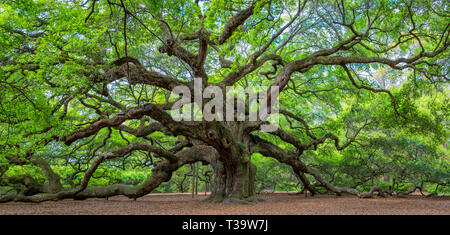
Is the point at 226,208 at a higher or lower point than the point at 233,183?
lower

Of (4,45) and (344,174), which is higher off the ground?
(4,45)

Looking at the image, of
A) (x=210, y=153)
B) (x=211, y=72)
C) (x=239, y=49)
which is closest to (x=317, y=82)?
(x=239, y=49)

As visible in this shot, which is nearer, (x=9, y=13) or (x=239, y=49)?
(x=9, y=13)

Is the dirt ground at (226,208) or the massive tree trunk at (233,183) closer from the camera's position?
the dirt ground at (226,208)

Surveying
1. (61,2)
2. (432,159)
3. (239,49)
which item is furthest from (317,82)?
(61,2)

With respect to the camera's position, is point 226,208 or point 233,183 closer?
point 226,208

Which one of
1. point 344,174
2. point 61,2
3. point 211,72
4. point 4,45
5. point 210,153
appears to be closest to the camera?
point 4,45

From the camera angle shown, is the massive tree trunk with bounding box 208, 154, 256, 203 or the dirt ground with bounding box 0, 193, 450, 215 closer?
the dirt ground with bounding box 0, 193, 450, 215

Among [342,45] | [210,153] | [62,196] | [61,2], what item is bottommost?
[62,196]

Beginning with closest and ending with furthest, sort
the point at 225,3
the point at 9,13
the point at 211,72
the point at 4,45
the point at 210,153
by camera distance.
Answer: the point at 4,45 < the point at 225,3 < the point at 9,13 < the point at 210,153 < the point at 211,72

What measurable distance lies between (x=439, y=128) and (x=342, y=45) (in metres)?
3.97

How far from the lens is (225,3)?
19.0 feet

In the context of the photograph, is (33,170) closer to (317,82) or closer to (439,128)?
(317,82)

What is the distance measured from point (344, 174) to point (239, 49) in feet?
24.0
